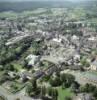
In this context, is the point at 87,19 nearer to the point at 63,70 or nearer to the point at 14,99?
the point at 63,70

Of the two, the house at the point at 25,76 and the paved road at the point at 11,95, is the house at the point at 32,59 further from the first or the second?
the paved road at the point at 11,95

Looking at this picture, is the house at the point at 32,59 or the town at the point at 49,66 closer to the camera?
the town at the point at 49,66

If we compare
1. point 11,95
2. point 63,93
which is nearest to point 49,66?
point 63,93

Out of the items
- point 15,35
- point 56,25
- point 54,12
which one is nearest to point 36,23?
point 56,25

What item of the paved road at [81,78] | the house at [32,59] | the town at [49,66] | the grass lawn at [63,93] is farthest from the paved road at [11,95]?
the house at [32,59]

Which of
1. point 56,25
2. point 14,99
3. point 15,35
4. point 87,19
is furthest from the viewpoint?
point 87,19

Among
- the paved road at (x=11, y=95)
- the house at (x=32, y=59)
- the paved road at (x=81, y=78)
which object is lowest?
the paved road at (x=11, y=95)

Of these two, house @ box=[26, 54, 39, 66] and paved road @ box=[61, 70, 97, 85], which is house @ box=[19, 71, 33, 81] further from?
paved road @ box=[61, 70, 97, 85]

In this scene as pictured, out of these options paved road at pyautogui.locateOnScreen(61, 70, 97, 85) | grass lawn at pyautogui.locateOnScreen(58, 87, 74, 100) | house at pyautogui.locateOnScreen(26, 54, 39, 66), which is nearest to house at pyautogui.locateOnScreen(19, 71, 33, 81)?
house at pyautogui.locateOnScreen(26, 54, 39, 66)
